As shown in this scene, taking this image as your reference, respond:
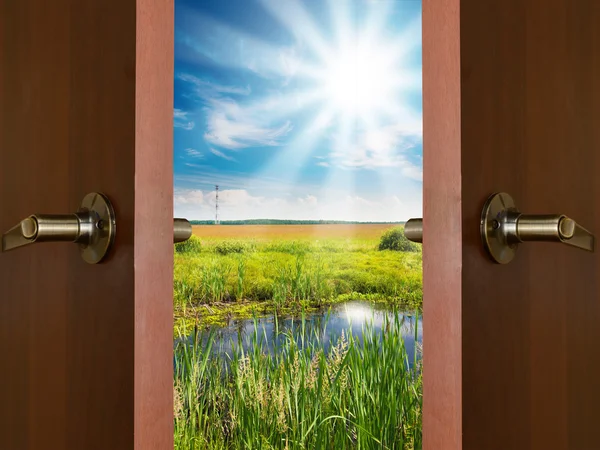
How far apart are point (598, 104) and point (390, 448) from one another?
1281 millimetres

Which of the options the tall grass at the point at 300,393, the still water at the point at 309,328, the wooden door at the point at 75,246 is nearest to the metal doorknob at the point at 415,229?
the wooden door at the point at 75,246

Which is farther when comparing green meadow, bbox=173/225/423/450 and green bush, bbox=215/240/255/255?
green bush, bbox=215/240/255/255

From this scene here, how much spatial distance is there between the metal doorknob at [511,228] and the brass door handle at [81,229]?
0.23 m

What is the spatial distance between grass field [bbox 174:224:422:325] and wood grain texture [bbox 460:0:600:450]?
4.26 ft

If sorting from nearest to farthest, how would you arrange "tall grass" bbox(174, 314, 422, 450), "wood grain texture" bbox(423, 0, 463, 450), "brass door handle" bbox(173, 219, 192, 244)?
"wood grain texture" bbox(423, 0, 463, 450)
"brass door handle" bbox(173, 219, 192, 244)
"tall grass" bbox(174, 314, 422, 450)

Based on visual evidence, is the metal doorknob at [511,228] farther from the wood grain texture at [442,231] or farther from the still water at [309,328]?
the still water at [309,328]

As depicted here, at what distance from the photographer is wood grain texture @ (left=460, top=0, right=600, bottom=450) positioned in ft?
0.95

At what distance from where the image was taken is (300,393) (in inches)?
59.6

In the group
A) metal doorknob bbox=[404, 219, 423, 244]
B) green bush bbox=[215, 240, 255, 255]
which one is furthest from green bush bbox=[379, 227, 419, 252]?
metal doorknob bbox=[404, 219, 423, 244]

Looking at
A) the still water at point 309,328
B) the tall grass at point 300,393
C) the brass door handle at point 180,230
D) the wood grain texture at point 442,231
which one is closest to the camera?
the wood grain texture at point 442,231

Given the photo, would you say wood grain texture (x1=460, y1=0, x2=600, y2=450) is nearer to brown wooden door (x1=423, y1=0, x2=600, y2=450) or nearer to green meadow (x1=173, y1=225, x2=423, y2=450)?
brown wooden door (x1=423, y1=0, x2=600, y2=450)

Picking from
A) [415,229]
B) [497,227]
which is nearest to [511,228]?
[497,227]

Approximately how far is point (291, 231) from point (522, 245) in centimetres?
139

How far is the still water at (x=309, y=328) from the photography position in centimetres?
163
